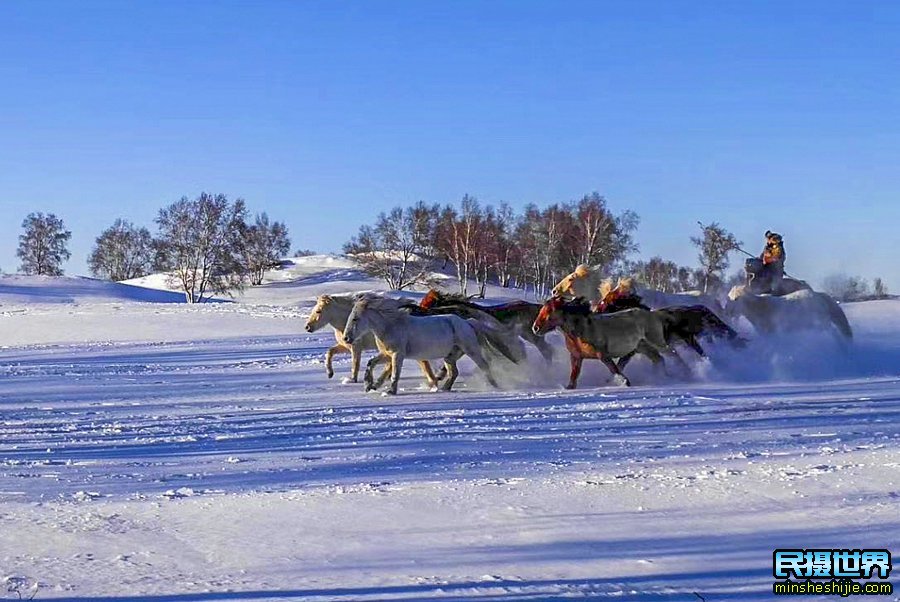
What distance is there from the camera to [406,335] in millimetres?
13258

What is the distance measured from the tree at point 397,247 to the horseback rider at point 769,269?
44812 mm

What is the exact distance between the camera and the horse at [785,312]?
56.2ft

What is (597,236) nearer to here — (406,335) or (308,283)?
(308,283)

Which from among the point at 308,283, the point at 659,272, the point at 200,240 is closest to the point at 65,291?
the point at 200,240

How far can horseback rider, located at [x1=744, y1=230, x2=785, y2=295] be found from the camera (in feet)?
60.3

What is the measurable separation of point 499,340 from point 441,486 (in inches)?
294

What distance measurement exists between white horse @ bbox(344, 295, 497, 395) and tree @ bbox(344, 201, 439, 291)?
4894 centimetres

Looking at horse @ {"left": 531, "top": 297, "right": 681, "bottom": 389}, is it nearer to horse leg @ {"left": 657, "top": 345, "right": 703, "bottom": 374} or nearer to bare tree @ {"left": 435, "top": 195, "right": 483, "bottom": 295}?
horse leg @ {"left": 657, "top": 345, "right": 703, "bottom": 374}

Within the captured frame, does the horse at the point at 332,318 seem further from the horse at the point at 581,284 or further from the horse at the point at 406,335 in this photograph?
the horse at the point at 581,284

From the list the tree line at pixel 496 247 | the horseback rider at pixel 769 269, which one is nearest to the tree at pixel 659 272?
the tree line at pixel 496 247

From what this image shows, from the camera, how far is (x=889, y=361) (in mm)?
17500

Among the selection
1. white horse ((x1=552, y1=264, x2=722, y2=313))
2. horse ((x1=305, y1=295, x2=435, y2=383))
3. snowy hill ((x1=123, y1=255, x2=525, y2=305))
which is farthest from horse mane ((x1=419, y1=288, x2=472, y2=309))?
snowy hill ((x1=123, y1=255, x2=525, y2=305))

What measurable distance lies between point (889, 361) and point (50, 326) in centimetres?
2401

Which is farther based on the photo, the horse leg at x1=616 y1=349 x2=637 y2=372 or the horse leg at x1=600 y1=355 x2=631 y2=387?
the horse leg at x1=616 y1=349 x2=637 y2=372
